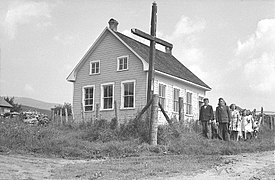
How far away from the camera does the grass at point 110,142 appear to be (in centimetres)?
1295

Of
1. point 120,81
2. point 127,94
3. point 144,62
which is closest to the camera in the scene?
point 144,62

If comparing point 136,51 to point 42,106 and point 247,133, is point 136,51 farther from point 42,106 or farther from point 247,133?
point 42,106

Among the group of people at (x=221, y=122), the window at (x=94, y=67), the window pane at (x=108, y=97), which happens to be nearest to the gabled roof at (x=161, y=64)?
the window at (x=94, y=67)

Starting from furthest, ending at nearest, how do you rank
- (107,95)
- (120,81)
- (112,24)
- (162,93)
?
(112,24) → (107,95) → (120,81) → (162,93)

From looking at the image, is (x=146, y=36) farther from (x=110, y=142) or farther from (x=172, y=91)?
(x=172, y=91)

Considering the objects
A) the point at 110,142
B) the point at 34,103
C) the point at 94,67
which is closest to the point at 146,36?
the point at 110,142

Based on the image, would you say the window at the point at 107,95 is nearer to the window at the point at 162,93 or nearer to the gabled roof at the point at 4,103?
the window at the point at 162,93

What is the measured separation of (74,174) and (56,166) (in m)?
1.69

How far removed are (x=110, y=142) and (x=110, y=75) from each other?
11443 millimetres

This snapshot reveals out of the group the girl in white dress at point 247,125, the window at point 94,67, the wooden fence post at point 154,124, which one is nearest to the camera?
the wooden fence post at point 154,124

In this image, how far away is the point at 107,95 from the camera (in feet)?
81.8

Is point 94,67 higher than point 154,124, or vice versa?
point 94,67

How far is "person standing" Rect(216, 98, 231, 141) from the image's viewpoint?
16219 millimetres

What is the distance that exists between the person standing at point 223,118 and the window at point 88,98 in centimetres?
1103
